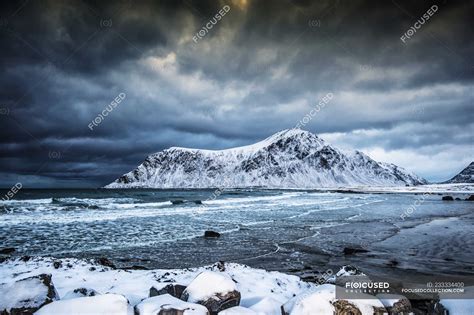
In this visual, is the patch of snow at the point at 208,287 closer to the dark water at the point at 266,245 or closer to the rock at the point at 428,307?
the rock at the point at 428,307

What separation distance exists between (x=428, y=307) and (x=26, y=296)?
649cm

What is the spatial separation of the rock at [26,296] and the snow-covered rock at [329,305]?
360 centimetres

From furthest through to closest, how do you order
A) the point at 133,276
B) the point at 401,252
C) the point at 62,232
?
the point at 62,232, the point at 401,252, the point at 133,276

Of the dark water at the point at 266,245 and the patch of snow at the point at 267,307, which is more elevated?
the patch of snow at the point at 267,307

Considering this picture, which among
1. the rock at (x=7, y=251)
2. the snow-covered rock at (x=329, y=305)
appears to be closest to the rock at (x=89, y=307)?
the snow-covered rock at (x=329, y=305)

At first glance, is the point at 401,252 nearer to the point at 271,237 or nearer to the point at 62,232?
the point at 271,237

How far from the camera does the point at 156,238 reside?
51.0 ft

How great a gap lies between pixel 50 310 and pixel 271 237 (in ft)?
42.4

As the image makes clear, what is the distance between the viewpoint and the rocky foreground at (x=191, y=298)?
3.98 m

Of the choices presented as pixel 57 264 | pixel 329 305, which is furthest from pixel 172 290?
pixel 57 264

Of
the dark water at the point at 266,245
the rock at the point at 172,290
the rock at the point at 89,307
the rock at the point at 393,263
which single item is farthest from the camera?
the dark water at the point at 266,245

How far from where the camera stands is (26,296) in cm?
422

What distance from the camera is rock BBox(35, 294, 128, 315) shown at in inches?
150

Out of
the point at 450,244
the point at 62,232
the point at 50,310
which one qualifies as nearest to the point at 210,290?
the point at 50,310
